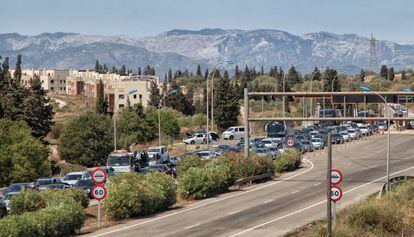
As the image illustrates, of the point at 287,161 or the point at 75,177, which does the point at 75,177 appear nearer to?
the point at 75,177

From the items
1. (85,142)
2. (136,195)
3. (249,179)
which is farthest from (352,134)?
(136,195)

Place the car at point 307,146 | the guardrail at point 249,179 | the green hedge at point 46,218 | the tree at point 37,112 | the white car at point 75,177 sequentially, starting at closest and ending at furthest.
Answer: the green hedge at point 46,218 → the guardrail at point 249,179 → the white car at point 75,177 → the car at point 307,146 → the tree at point 37,112

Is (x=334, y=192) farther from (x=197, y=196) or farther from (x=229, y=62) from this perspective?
(x=229, y=62)

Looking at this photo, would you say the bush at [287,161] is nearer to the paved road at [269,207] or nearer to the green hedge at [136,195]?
the paved road at [269,207]

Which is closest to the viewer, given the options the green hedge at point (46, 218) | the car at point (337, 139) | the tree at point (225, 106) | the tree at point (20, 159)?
the green hedge at point (46, 218)

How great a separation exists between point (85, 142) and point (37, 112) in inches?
754

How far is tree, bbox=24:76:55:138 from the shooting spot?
94.1 metres

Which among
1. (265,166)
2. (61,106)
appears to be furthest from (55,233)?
(61,106)

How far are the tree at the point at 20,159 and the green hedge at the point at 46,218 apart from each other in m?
29.3

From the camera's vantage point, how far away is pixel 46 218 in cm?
3080

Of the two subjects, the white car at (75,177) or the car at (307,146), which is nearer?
the white car at (75,177)

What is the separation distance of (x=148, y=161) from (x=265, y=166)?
12584 mm

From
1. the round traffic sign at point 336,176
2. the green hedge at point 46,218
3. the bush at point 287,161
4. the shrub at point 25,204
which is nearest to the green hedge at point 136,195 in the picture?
the green hedge at point 46,218

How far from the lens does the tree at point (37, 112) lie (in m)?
94.1
